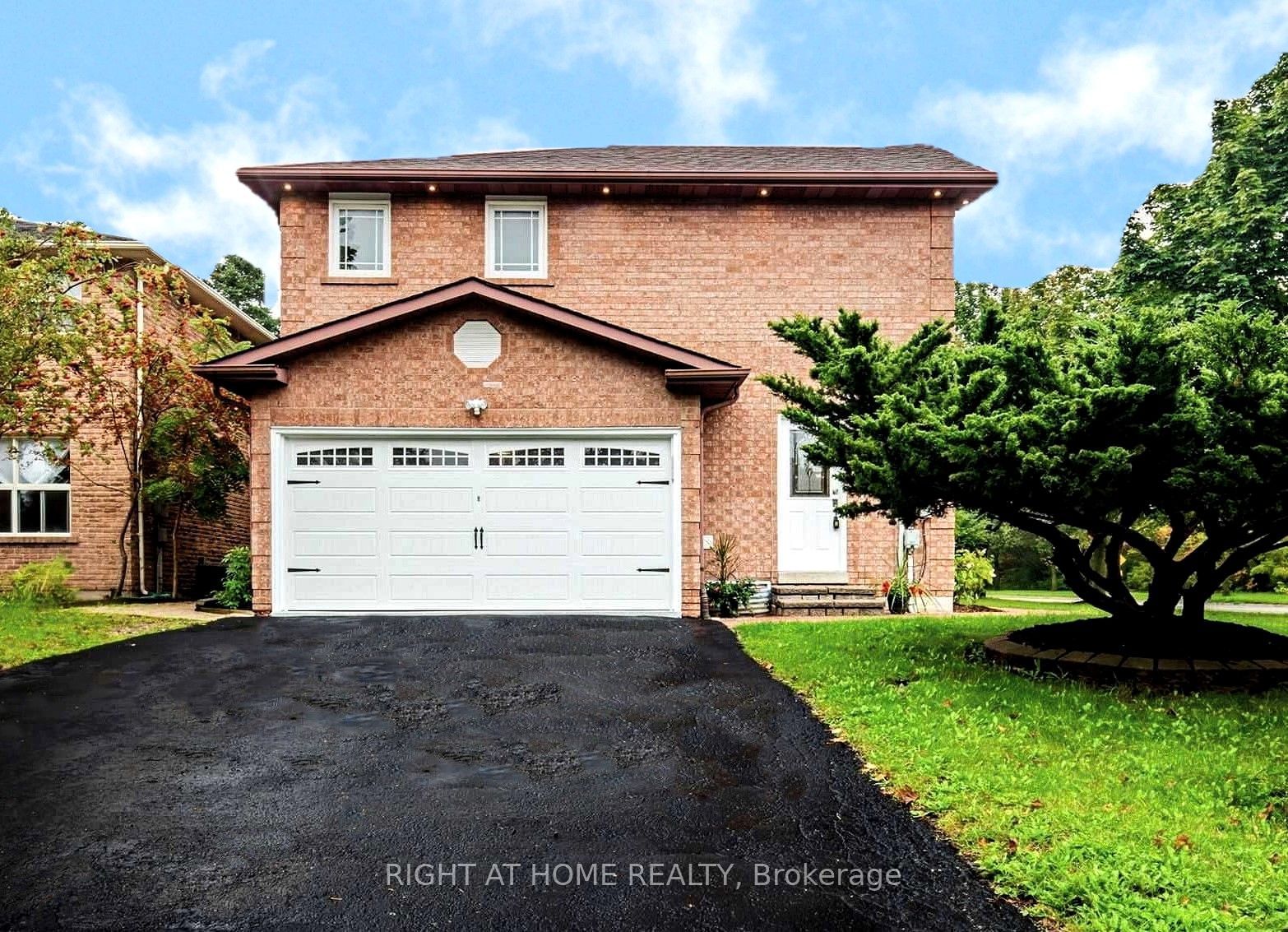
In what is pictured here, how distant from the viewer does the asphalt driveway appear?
9.69 feet

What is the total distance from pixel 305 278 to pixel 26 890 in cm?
1053

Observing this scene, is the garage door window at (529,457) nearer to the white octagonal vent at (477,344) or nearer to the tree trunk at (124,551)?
the white octagonal vent at (477,344)

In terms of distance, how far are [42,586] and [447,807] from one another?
1088cm

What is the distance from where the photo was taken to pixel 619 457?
10219 millimetres

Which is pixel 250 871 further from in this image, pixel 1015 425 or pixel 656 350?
pixel 656 350

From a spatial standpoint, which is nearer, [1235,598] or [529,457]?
[529,457]

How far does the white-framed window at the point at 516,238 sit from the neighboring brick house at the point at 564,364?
3cm

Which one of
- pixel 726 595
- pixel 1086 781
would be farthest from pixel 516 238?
pixel 1086 781

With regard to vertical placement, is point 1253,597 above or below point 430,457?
below

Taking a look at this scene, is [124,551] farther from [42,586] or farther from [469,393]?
[469,393]

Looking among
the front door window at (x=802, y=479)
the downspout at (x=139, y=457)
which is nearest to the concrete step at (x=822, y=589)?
the front door window at (x=802, y=479)

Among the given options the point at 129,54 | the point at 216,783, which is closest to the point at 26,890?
the point at 216,783

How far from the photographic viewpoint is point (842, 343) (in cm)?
699

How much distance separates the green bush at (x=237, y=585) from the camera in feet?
35.5
